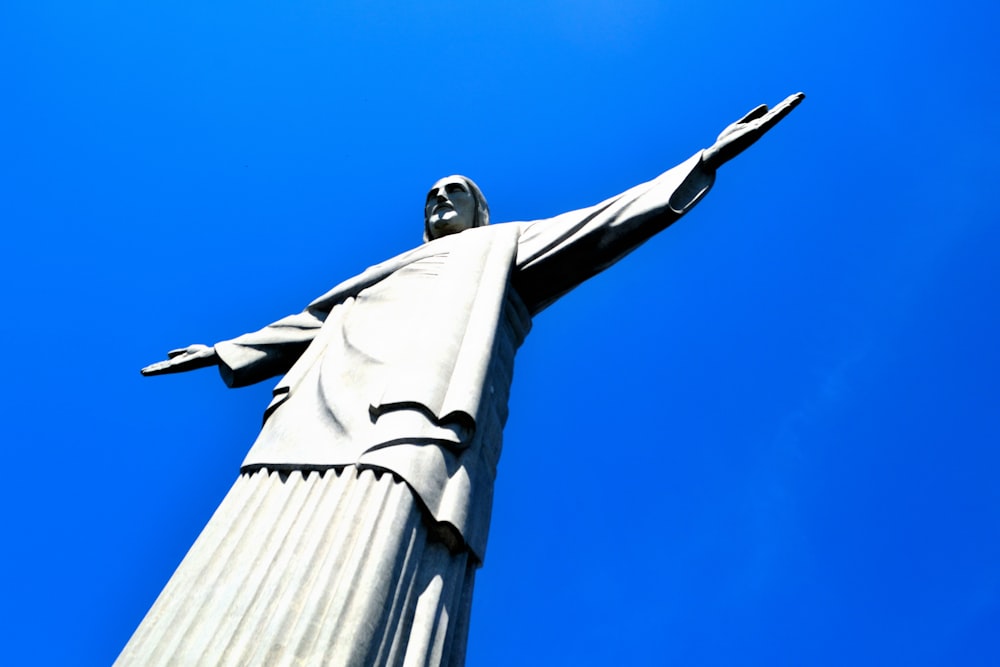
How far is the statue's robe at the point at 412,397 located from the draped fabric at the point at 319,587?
0.05ft

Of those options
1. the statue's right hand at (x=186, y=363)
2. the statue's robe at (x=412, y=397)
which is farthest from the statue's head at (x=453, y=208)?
the statue's right hand at (x=186, y=363)

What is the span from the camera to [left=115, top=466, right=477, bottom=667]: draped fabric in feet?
16.7

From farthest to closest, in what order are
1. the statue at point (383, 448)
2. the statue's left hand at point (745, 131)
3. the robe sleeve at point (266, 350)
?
the robe sleeve at point (266, 350), the statue's left hand at point (745, 131), the statue at point (383, 448)

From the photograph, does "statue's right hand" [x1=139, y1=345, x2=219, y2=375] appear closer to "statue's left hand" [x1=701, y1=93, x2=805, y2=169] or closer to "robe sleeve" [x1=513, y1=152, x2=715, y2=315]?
"robe sleeve" [x1=513, y1=152, x2=715, y2=315]

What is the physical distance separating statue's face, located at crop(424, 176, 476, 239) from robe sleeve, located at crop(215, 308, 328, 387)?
145 cm

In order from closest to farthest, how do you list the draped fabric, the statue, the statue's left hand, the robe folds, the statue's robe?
the draped fabric → the statue → the statue's robe → the robe folds → the statue's left hand

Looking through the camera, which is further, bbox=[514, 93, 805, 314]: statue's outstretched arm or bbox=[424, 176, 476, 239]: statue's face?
bbox=[424, 176, 476, 239]: statue's face

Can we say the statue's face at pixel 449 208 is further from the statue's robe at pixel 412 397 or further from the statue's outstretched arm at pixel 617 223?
the statue's outstretched arm at pixel 617 223

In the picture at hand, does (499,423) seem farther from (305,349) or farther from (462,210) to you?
(462,210)

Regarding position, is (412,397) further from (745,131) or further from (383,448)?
(745,131)

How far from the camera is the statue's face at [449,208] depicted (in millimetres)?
9852

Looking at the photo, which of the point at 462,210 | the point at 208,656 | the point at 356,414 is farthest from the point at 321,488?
the point at 462,210

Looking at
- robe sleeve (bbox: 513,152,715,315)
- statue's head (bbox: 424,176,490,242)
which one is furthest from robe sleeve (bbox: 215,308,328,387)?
robe sleeve (bbox: 513,152,715,315)

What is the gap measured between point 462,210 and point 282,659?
5.77m
